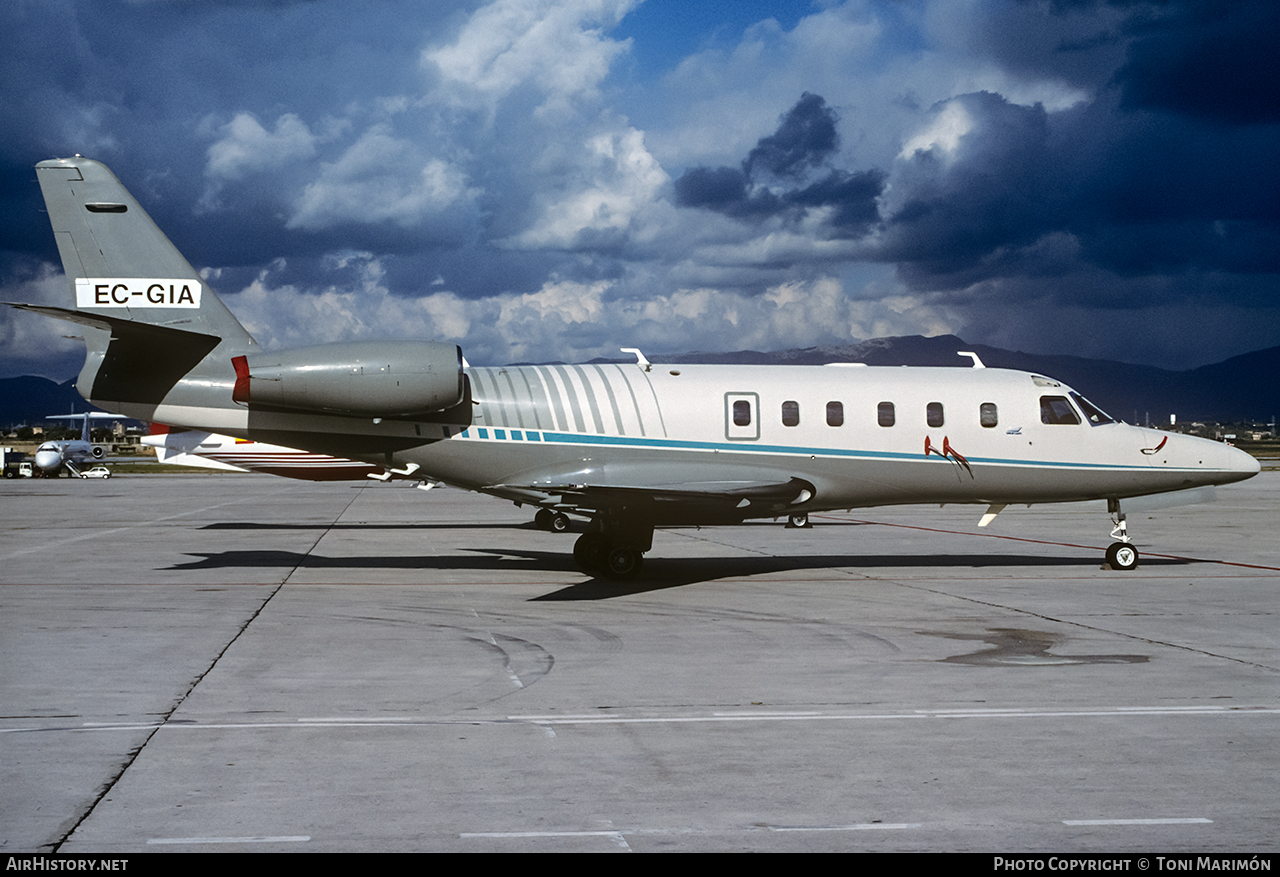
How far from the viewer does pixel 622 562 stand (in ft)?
59.0

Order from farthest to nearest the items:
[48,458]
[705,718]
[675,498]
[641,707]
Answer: [48,458]
[675,498]
[641,707]
[705,718]

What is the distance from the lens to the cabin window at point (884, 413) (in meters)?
18.8

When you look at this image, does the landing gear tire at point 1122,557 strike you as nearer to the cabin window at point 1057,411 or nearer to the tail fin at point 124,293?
the cabin window at point 1057,411

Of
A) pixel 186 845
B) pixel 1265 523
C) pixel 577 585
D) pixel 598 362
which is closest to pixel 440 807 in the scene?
pixel 186 845

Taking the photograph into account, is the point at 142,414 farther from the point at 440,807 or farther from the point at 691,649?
the point at 440,807

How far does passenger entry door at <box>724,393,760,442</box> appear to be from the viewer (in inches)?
723

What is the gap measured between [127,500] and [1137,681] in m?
44.5

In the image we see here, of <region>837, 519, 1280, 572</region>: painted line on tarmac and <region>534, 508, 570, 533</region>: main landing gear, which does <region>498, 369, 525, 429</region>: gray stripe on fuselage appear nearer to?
<region>534, 508, 570, 533</region>: main landing gear

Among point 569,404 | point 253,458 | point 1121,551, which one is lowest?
point 1121,551

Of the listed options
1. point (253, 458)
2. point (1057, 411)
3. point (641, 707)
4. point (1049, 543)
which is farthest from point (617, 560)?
point (253, 458)

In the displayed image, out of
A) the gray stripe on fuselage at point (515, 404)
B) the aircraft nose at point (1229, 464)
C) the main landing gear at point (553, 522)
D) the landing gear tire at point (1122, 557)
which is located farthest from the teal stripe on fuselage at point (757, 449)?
the main landing gear at point (553, 522)

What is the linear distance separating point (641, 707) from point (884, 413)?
10.8m

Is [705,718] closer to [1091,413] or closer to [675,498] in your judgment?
[675,498]

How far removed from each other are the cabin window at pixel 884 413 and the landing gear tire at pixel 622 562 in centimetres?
Answer: 481
